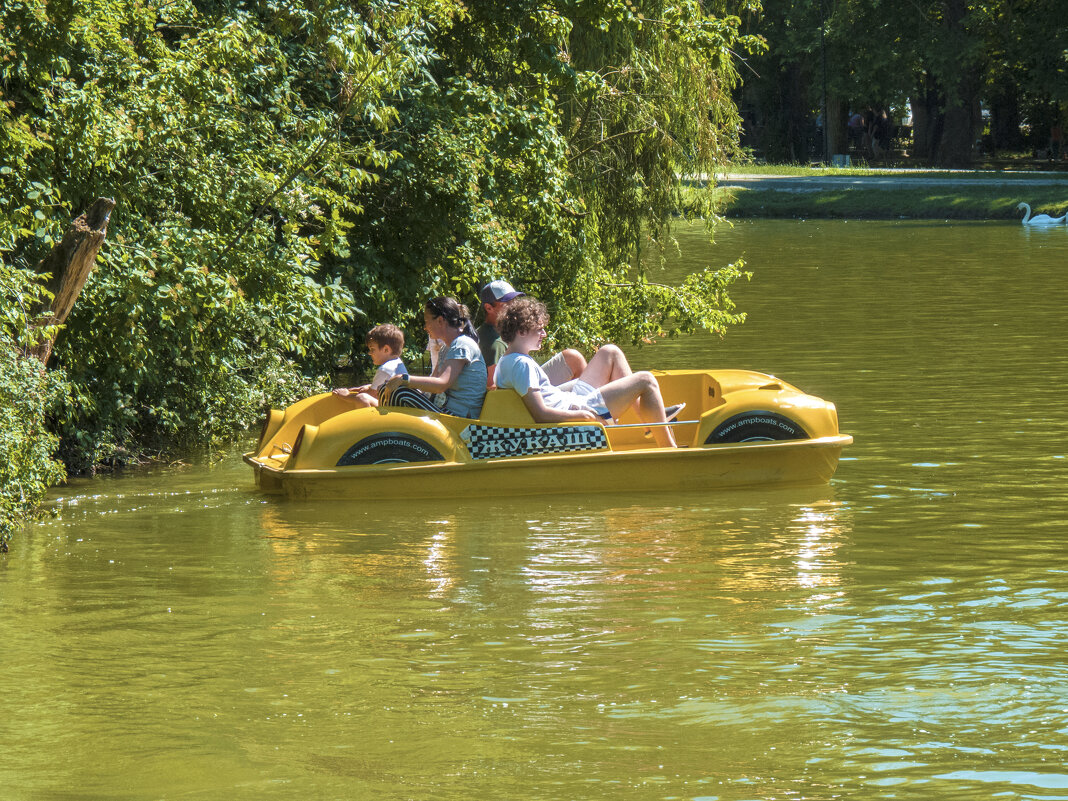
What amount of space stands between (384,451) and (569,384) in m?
1.43

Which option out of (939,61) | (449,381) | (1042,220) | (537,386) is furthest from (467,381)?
(939,61)

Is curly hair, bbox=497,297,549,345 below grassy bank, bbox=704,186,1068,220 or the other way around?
below

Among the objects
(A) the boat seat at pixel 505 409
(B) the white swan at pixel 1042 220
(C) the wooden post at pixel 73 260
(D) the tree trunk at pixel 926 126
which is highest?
(D) the tree trunk at pixel 926 126

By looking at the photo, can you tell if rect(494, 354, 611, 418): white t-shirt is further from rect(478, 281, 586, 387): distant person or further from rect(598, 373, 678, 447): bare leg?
rect(478, 281, 586, 387): distant person

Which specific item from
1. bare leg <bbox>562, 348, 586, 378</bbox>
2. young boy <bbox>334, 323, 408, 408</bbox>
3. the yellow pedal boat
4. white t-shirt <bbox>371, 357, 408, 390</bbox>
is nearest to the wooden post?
the yellow pedal boat

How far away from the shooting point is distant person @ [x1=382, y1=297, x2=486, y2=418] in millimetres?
10609

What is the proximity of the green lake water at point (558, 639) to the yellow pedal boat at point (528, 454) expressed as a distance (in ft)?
0.55

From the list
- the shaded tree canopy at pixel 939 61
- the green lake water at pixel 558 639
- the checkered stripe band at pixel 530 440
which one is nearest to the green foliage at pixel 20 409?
the green lake water at pixel 558 639

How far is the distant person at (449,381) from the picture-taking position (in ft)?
34.8

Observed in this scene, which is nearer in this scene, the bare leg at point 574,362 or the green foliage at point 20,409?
the green foliage at point 20,409

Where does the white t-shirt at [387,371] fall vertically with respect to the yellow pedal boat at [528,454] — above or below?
above

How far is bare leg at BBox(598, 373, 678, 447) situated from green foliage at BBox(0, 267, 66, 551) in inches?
146

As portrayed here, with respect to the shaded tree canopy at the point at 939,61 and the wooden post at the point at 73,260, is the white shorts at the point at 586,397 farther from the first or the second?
the shaded tree canopy at the point at 939,61

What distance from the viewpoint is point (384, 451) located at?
1043 centimetres
